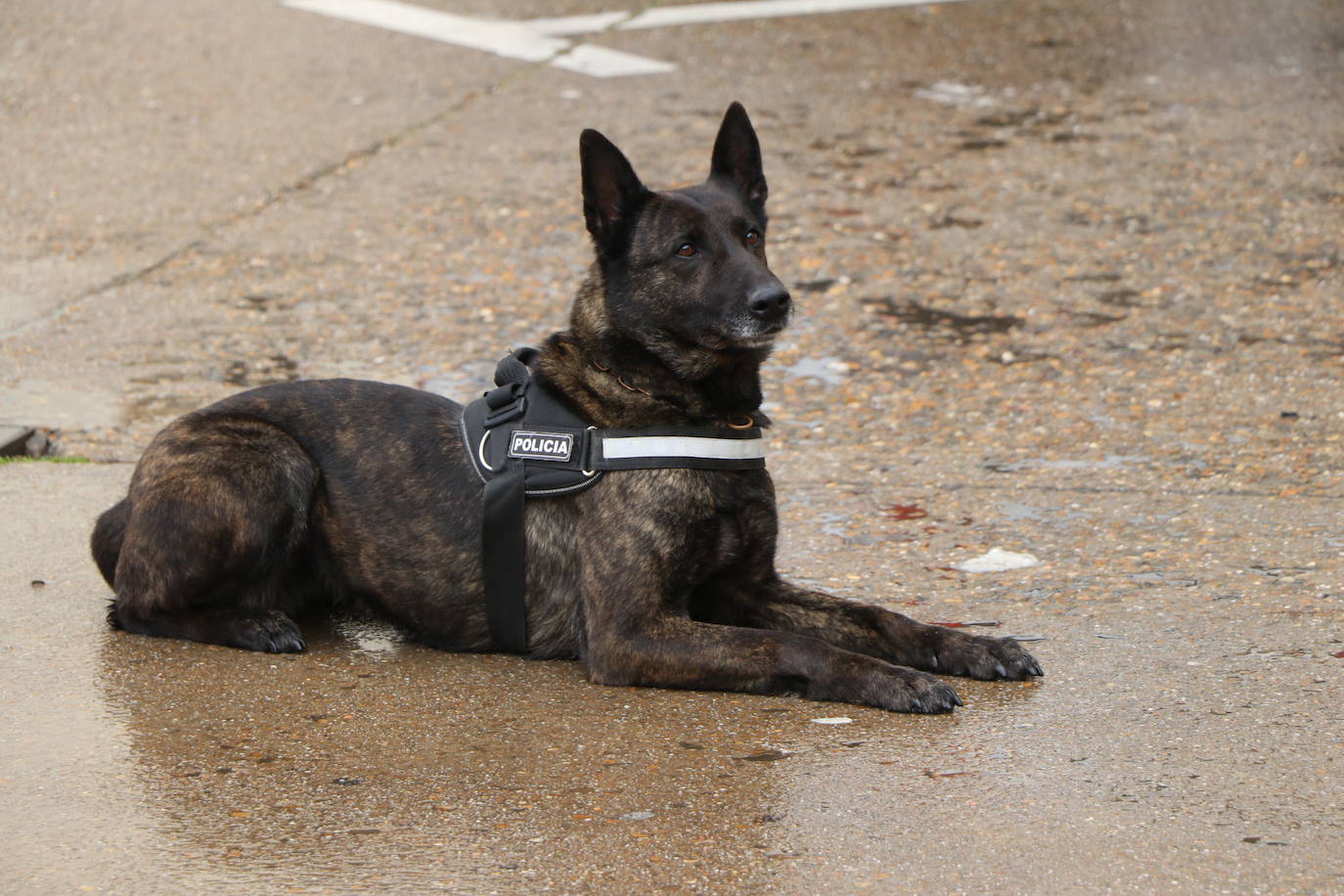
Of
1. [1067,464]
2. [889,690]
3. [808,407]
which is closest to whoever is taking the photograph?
[889,690]

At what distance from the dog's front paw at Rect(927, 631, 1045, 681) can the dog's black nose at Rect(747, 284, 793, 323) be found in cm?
97

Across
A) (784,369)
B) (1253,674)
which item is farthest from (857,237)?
(1253,674)

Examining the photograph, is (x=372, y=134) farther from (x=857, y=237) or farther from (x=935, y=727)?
(x=935, y=727)

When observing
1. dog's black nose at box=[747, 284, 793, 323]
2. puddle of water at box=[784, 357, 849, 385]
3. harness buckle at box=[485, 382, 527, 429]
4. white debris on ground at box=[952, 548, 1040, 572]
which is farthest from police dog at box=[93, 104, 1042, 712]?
puddle of water at box=[784, 357, 849, 385]

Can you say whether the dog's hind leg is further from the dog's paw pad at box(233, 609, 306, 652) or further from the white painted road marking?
the white painted road marking

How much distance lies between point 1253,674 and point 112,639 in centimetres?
302

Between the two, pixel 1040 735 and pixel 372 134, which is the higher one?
pixel 372 134

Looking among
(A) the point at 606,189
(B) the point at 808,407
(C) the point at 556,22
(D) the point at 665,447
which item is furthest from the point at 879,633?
(C) the point at 556,22

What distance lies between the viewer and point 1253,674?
385 centimetres

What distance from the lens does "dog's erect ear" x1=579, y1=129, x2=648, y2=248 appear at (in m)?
4.32

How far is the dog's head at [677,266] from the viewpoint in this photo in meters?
4.22

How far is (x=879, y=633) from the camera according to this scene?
4.16m

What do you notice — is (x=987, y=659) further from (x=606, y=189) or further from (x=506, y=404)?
(x=606, y=189)

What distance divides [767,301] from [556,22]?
8452 mm
